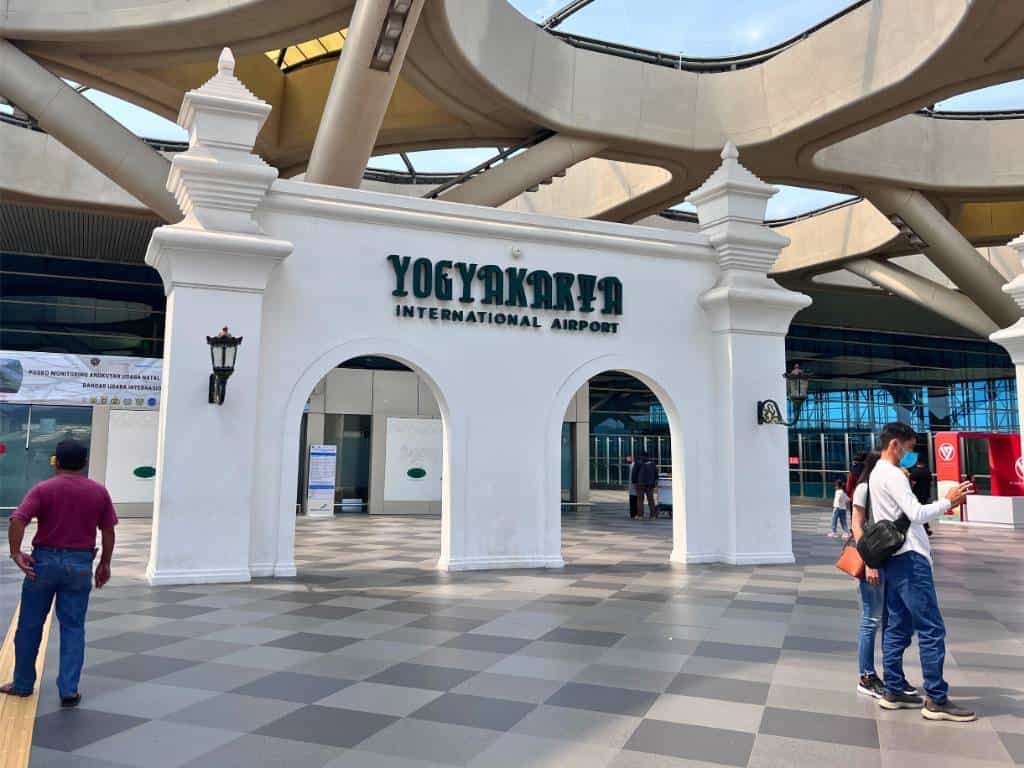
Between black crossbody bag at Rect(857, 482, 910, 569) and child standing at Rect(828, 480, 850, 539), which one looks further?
child standing at Rect(828, 480, 850, 539)

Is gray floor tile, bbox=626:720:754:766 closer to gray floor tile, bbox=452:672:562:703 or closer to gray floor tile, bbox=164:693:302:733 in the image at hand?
gray floor tile, bbox=452:672:562:703

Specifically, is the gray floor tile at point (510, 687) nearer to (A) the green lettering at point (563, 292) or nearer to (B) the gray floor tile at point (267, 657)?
(B) the gray floor tile at point (267, 657)

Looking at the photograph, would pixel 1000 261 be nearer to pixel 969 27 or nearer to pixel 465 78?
pixel 969 27

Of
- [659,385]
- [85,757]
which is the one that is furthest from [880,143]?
[85,757]

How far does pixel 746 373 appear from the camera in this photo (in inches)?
475

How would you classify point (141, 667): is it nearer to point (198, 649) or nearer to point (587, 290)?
point (198, 649)

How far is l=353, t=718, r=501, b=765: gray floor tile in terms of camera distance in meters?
4.16

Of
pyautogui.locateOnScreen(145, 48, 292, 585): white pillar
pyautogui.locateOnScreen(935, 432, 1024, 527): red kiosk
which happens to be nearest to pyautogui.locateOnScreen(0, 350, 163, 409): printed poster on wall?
pyautogui.locateOnScreen(145, 48, 292, 585): white pillar

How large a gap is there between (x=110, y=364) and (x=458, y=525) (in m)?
13.2

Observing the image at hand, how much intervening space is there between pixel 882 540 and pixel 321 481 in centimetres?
1686

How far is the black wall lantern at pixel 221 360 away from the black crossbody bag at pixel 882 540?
691 centimetres

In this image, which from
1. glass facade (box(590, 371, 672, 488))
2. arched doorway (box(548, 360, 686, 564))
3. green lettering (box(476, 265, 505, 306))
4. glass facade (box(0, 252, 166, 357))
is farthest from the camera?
glass facade (box(590, 371, 672, 488))

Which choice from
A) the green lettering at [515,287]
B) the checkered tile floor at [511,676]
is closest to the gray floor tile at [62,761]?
the checkered tile floor at [511,676]

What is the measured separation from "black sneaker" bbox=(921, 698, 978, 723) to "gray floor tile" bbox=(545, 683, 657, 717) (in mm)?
1577
